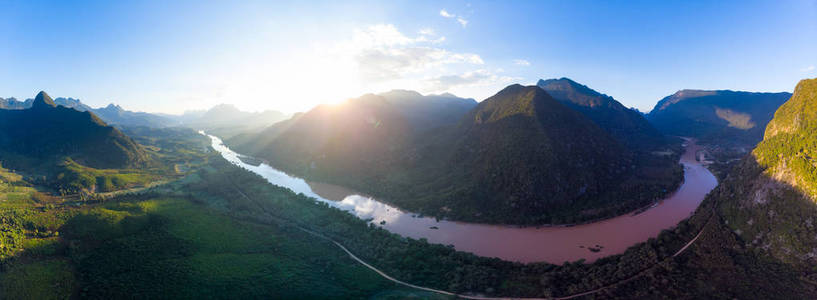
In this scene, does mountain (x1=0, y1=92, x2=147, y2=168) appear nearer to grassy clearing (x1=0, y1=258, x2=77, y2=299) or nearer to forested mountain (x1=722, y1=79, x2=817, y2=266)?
grassy clearing (x1=0, y1=258, x2=77, y2=299)

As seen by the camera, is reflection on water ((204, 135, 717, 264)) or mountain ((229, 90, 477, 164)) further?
mountain ((229, 90, 477, 164))

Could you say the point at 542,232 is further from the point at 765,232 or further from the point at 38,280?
the point at 38,280

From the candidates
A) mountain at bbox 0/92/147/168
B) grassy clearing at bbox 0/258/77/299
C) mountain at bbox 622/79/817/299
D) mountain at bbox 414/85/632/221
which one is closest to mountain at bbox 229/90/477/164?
mountain at bbox 414/85/632/221

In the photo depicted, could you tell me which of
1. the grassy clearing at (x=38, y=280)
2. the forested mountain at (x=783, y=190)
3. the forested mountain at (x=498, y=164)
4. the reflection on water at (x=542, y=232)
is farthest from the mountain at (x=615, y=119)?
the grassy clearing at (x=38, y=280)

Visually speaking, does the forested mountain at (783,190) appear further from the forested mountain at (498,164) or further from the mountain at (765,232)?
the forested mountain at (498,164)

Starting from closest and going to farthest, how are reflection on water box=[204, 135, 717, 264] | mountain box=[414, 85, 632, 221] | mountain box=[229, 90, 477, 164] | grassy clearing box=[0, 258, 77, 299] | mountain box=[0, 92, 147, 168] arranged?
grassy clearing box=[0, 258, 77, 299] < reflection on water box=[204, 135, 717, 264] < mountain box=[414, 85, 632, 221] < mountain box=[0, 92, 147, 168] < mountain box=[229, 90, 477, 164]
